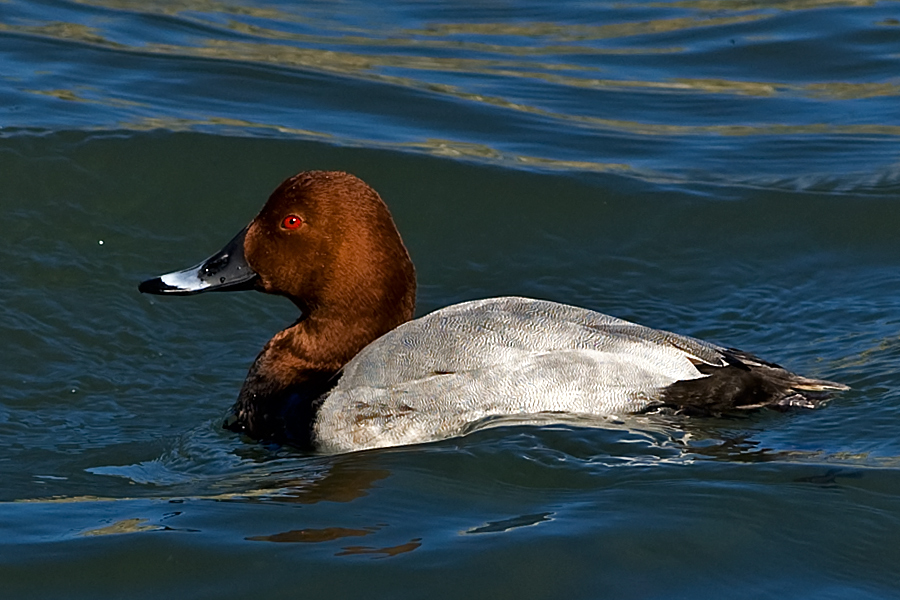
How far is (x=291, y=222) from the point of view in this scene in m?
5.63

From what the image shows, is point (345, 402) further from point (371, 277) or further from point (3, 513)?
point (3, 513)

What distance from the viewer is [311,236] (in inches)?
221

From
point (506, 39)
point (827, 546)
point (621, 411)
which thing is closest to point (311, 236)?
point (621, 411)

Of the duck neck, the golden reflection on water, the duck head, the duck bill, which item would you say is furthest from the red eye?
the golden reflection on water

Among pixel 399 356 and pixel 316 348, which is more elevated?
pixel 399 356

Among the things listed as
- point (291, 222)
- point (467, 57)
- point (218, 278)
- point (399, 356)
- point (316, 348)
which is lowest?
point (316, 348)

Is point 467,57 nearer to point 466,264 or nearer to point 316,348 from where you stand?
point 466,264

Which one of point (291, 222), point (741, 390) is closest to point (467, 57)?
point (291, 222)

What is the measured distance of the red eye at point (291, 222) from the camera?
562 cm

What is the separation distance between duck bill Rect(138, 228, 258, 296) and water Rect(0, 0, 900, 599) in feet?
1.95

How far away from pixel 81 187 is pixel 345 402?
11.9 ft

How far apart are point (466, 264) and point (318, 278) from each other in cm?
225

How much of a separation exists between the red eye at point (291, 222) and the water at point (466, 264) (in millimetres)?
880

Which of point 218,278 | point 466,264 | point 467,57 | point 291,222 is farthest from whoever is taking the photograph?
point 467,57
